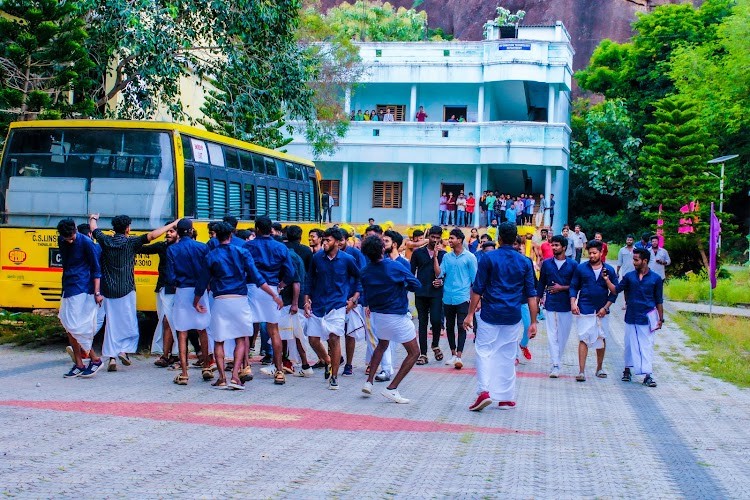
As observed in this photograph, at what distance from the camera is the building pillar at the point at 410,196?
46938 millimetres

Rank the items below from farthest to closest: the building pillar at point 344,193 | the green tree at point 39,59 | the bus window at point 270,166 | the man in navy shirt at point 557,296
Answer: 1. the building pillar at point 344,193
2. the bus window at point 270,166
3. the green tree at point 39,59
4. the man in navy shirt at point 557,296

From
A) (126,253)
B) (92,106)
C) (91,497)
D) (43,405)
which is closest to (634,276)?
(126,253)

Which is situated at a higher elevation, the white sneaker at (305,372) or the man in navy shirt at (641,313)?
the man in navy shirt at (641,313)

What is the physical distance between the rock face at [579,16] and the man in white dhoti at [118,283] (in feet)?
177

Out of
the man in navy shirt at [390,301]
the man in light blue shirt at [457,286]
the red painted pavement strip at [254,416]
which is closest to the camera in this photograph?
the red painted pavement strip at [254,416]

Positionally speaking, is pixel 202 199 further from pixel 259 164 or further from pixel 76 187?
pixel 259 164

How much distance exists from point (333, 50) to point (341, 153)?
301 inches

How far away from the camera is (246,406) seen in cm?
1020

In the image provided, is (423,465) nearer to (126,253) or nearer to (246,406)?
(246,406)

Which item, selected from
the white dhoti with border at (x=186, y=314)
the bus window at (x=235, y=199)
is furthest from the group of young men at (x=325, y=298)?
the bus window at (x=235, y=199)

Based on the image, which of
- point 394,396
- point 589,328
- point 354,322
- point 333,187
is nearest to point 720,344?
point 589,328

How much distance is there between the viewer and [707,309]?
85.1 ft

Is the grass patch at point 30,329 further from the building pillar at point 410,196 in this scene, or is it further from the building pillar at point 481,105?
the building pillar at point 481,105

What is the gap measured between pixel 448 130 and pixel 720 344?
28708 mm
